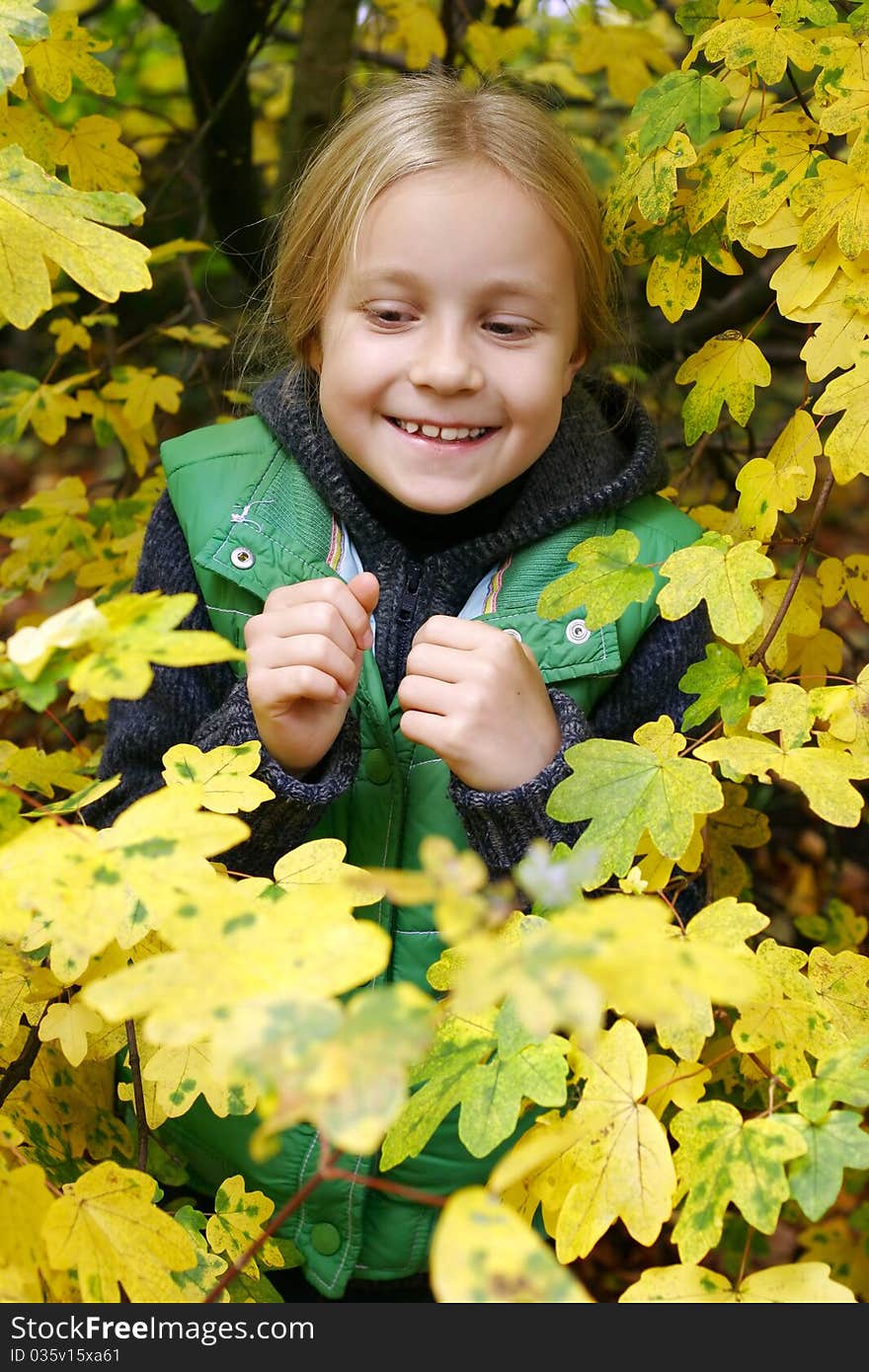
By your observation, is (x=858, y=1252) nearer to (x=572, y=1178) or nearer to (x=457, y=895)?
(x=572, y=1178)

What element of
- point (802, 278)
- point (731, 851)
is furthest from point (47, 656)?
point (731, 851)

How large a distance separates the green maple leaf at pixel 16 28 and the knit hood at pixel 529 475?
0.58 meters

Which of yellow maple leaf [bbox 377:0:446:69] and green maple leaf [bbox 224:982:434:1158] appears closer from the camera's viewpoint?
green maple leaf [bbox 224:982:434:1158]

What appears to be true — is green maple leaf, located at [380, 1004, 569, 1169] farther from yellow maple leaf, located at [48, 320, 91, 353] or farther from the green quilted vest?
yellow maple leaf, located at [48, 320, 91, 353]

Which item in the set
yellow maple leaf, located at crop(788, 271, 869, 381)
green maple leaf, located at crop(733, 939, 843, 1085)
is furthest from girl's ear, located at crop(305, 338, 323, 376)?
green maple leaf, located at crop(733, 939, 843, 1085)

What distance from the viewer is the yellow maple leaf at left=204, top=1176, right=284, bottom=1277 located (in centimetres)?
126

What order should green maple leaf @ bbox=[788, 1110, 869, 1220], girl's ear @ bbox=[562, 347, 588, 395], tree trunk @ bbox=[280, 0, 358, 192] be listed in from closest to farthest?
green maple leaf @ bbox=[788, 1110, 869, 1220], girl's ear @ bbox=[562, 347, 588, 395], tree trunk @ bbox=[280, 0, 358, 192]

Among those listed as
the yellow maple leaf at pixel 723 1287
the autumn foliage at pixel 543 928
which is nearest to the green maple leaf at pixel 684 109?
the autumn foliage at pixel 543 928

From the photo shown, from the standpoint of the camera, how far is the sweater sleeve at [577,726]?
1.39 m

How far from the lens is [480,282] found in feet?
4.79

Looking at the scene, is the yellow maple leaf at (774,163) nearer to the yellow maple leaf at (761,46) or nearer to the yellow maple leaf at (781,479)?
the yellow maple leaf at (761,46)

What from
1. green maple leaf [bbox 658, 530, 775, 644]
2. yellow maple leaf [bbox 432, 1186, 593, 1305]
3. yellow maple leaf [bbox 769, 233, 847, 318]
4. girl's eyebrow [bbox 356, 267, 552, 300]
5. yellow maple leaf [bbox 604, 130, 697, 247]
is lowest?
green maple leaf [bbox 658, 530, 775, 644]

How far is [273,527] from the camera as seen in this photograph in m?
1.61

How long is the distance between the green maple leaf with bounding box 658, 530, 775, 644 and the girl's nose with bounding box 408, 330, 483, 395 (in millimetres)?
344
